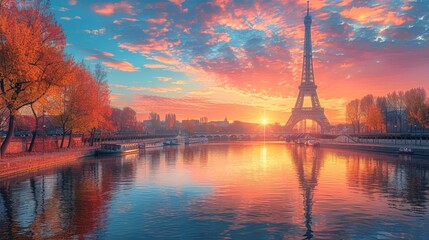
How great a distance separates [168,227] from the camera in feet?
54.9

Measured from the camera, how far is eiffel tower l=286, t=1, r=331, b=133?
14964 cm

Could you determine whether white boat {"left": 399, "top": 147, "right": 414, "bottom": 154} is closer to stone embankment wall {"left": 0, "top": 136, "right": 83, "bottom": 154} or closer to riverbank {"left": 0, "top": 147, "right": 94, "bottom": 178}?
riverbank {"left": 0, "top": 147, "right": 94, "bottom": 178}

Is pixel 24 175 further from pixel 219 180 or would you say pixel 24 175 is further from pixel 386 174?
pixel 386 174

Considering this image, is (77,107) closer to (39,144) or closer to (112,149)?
(39,144)

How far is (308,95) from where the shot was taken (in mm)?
156250

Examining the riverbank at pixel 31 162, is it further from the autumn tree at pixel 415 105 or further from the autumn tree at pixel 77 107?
the autumn tree at pixel 415 105

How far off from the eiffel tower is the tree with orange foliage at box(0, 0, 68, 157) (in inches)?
4802

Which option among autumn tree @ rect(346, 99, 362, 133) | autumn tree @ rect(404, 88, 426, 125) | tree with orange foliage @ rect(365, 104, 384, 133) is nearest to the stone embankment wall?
autumn tree @ rect(404, 88, 426, 125)

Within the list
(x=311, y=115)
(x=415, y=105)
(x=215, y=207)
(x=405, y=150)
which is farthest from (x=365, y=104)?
(x=215, y=207)

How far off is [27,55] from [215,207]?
2833 cm

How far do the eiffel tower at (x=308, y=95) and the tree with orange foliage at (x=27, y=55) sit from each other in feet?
400

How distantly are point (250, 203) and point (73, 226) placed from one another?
10.5 meters

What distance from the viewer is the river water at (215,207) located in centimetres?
1584

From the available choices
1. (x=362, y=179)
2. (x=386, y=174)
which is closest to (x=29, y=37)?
(x=362, y=179)
